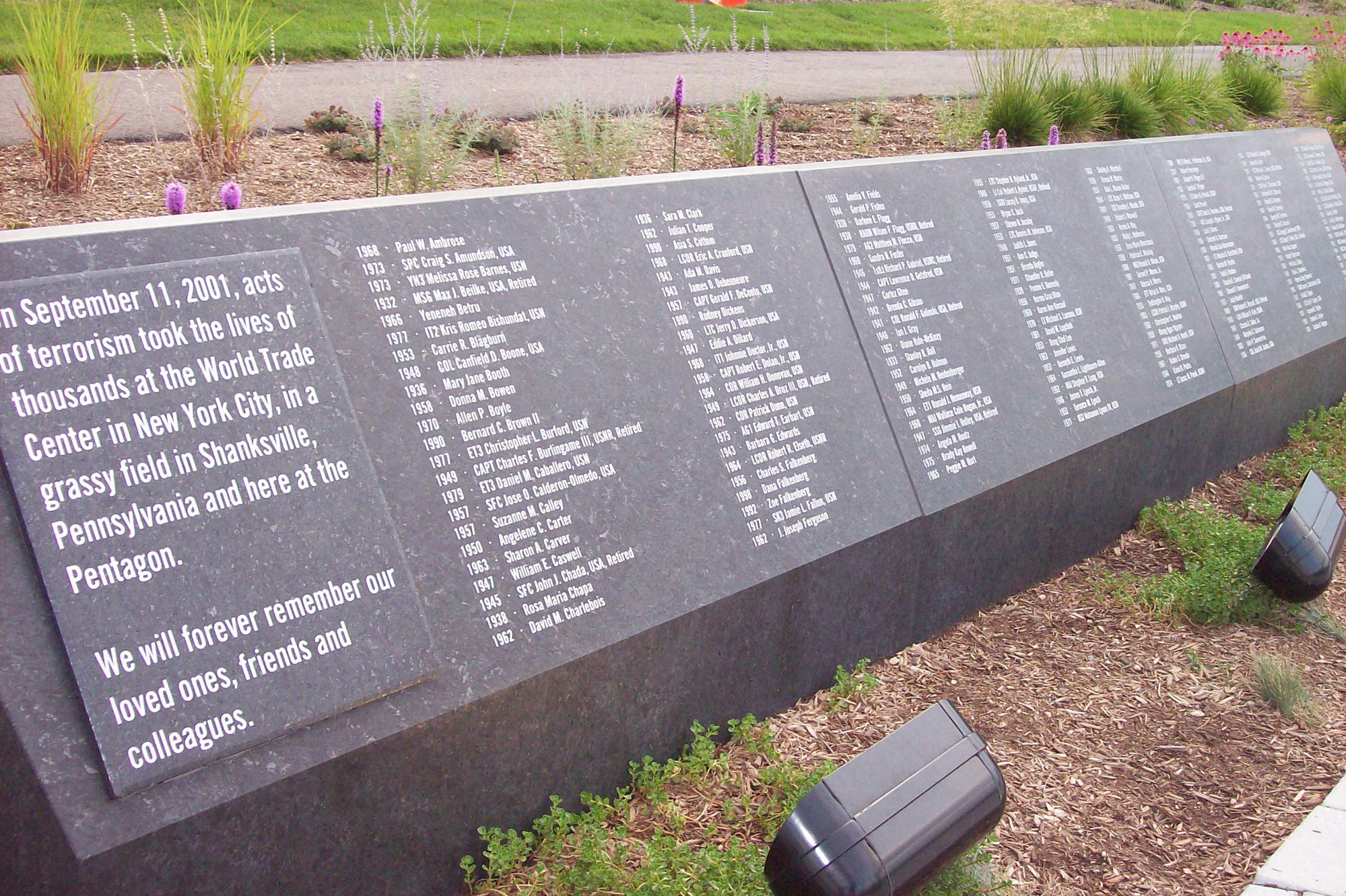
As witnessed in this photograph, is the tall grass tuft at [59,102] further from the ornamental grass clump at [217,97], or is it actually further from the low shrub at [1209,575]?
the low shrub at [1209,575]

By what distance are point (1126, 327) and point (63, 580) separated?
165 inches

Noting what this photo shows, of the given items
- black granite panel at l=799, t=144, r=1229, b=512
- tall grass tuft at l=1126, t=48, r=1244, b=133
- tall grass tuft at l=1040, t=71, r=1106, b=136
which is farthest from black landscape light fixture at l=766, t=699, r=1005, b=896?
tall grass tuft at l=1126, t=48, r=1244, b=133

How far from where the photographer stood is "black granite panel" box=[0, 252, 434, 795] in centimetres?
209

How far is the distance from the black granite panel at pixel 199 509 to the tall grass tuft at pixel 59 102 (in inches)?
136

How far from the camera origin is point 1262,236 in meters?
5.97

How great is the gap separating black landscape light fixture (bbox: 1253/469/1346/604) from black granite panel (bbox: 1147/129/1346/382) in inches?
48.6

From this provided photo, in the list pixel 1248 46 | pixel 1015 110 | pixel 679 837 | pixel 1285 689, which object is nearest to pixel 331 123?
pixel 1015 110

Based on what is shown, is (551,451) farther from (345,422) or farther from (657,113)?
(657,113)

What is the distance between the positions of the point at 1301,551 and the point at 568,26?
9538 mm

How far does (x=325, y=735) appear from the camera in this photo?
2.32 metres

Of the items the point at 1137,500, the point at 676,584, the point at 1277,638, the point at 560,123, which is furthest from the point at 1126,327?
the point at 560,123

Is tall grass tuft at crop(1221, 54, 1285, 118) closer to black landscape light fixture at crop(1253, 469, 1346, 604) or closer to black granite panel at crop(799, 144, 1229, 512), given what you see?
black granite panel at crop(799, 144, 1229, 512)

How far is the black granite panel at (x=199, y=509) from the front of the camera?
2086mm

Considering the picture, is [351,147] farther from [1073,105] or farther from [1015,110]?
[1073,105]
